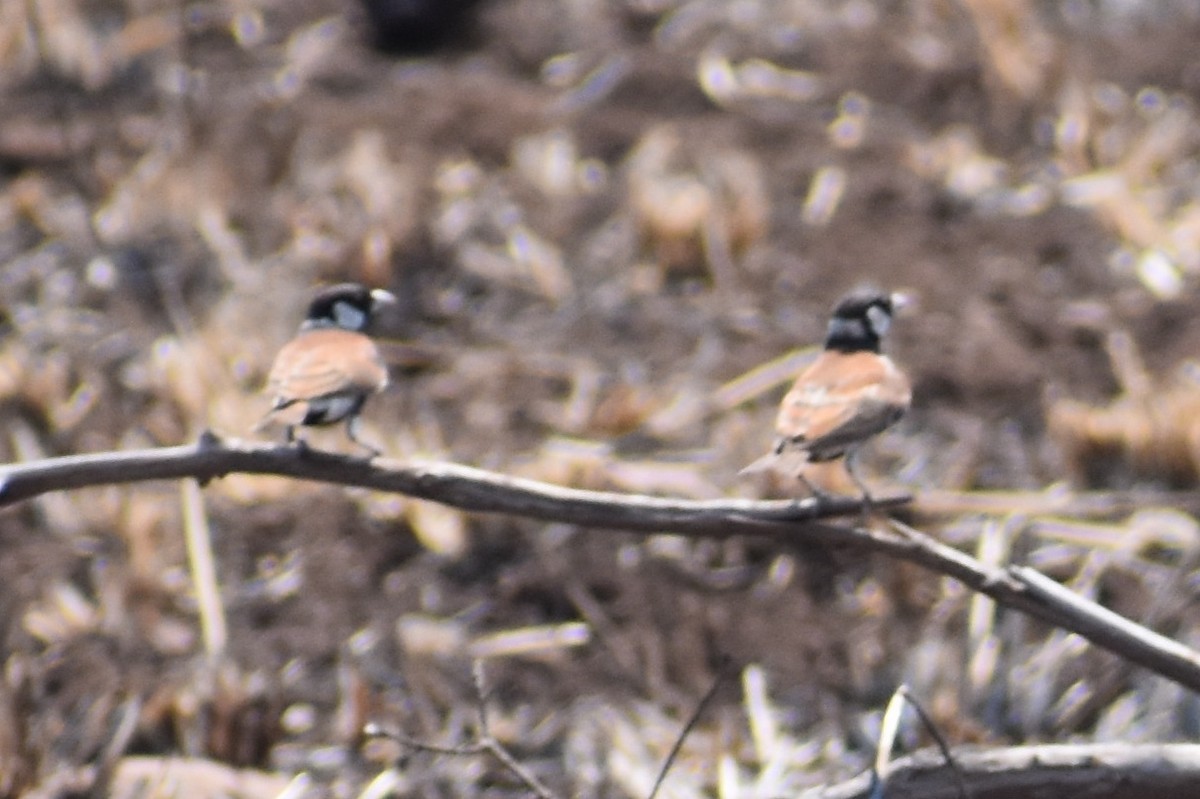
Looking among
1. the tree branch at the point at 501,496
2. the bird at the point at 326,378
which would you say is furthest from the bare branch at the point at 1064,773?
the bird at the point at 326,378

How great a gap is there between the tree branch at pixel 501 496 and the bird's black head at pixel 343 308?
30 centimetres

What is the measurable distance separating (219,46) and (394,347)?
2665mm

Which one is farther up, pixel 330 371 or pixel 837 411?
pixel 837 411

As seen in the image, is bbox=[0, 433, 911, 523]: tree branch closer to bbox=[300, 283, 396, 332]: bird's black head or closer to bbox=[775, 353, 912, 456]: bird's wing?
bbox=[775, 353, 912, 456]: bird's wing

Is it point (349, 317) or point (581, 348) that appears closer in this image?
point (349, 317)

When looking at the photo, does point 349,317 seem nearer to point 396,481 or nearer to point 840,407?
point 396,481

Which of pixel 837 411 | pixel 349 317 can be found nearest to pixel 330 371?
pixel 349 317

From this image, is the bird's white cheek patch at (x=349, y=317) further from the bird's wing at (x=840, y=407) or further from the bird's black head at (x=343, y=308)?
the bird's wing at (x=840, y=407)

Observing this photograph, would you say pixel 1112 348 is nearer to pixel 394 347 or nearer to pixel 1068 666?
pixel 1068 666

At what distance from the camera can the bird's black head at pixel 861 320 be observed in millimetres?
3012

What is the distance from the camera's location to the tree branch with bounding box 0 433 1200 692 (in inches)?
106

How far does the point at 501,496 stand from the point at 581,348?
2788 mm

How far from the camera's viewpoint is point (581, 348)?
558cm

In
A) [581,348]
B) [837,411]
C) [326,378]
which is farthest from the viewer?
[581,348]
